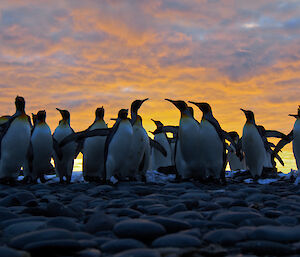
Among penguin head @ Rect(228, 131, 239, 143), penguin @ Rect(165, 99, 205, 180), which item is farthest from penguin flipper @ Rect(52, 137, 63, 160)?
penguin head @ Rect(228, 131, 239, 143)

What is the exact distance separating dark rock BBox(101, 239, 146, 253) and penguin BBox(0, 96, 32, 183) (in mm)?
5688

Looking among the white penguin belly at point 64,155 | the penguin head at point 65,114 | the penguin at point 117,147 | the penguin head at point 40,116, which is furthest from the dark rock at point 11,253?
the penguin head at point 65,114

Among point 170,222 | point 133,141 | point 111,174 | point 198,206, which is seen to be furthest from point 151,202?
point 133,141

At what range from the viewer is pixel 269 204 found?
4301mm

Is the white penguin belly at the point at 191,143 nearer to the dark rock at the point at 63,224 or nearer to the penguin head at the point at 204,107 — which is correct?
the penguin head at the point at 204,107

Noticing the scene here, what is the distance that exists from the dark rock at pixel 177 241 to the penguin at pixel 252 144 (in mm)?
6808

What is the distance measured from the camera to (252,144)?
29.6 feet

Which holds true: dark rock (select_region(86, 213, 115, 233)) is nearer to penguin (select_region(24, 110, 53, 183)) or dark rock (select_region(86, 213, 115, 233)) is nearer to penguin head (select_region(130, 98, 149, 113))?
penguin (select_region(24, 110, 53, 183))

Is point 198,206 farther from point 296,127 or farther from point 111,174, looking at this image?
point 296,127

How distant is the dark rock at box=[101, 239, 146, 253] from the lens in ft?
7.81

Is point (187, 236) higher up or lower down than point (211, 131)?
lower down

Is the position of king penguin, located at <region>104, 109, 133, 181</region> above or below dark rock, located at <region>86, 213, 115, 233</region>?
above

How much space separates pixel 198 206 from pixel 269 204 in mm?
893

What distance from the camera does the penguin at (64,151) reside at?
29.0 ft
